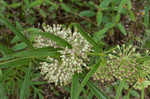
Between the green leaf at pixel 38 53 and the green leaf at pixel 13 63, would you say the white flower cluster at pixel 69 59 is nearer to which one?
the green leaf at pixel 38 53

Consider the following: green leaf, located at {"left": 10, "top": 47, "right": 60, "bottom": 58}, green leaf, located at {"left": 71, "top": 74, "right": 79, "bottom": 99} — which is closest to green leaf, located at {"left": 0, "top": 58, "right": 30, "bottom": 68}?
green leaf, located at {"left": 10, "top": 47, "right": 60, "bottom": 58}

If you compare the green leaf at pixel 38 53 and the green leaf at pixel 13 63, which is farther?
the green leaf at pixel 13 63

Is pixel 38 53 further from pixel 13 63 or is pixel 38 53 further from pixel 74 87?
pixel 74 87

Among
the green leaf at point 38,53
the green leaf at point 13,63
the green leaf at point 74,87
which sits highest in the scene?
the green leaf at point 38,53

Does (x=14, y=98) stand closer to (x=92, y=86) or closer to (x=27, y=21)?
(x=27, y=21)

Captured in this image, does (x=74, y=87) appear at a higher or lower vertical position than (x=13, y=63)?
lower

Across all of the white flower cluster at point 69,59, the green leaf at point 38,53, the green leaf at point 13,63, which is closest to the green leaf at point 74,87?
the white flower cluster at point 69,59

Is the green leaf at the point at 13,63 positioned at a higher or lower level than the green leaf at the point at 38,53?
lower

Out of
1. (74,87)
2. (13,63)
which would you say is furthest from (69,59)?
(13,63)

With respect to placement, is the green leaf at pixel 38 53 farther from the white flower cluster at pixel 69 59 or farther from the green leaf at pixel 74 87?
the green leaf at pixel 74 87

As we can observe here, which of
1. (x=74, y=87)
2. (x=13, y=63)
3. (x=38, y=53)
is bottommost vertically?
(x=74, y=87)

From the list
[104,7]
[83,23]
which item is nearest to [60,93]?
[83,23]
